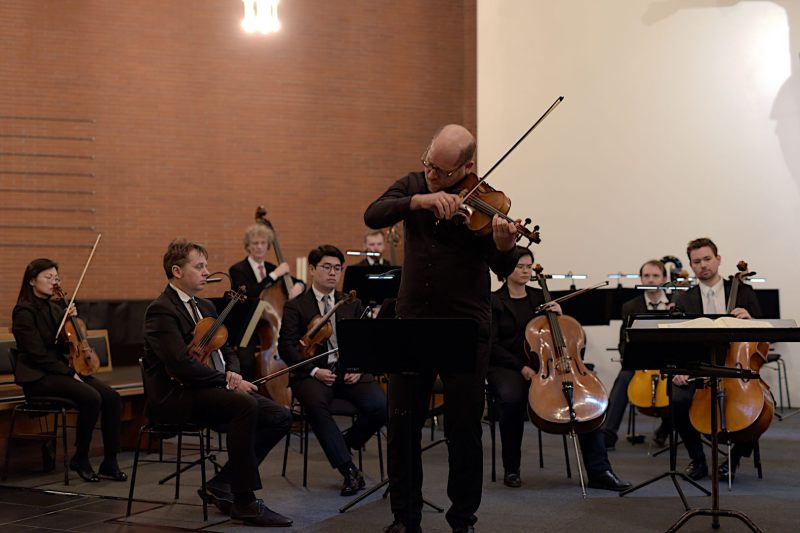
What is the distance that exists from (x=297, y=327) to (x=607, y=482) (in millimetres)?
1871

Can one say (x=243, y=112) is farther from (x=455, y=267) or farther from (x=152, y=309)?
(x=455, y=267)

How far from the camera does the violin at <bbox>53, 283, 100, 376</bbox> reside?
205 inches

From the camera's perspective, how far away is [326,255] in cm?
516

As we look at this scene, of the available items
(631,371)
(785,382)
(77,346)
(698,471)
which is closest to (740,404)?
(698,471)

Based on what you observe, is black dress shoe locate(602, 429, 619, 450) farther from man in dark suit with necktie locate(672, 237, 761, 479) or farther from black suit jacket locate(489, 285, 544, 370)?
black suit jacket locate(489, 285, 544, 370)

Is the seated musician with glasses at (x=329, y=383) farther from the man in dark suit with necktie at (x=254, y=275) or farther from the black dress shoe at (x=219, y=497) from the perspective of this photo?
the man in dark suit with necktie at (x=254, y=275)

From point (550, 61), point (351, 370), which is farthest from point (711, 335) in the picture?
point (550, 61)

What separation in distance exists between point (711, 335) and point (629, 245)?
537 cm

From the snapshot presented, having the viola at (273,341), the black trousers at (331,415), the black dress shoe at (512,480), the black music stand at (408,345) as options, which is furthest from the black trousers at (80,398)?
the black music stand at (408,345)

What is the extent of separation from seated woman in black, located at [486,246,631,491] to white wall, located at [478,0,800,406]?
3479mm

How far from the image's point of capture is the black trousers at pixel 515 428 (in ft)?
15.5

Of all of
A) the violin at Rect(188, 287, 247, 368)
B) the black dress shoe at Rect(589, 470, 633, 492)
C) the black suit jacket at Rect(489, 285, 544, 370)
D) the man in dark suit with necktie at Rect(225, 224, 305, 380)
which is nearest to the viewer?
the violin at Rect(188, 287, 247, 368)

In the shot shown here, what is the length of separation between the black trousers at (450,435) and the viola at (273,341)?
2.29 meters

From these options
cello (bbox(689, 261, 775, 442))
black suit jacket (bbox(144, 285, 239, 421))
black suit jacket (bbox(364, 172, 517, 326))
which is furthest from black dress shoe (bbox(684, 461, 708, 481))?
black suit jacket (bbox(144, 285, 239, 421))
